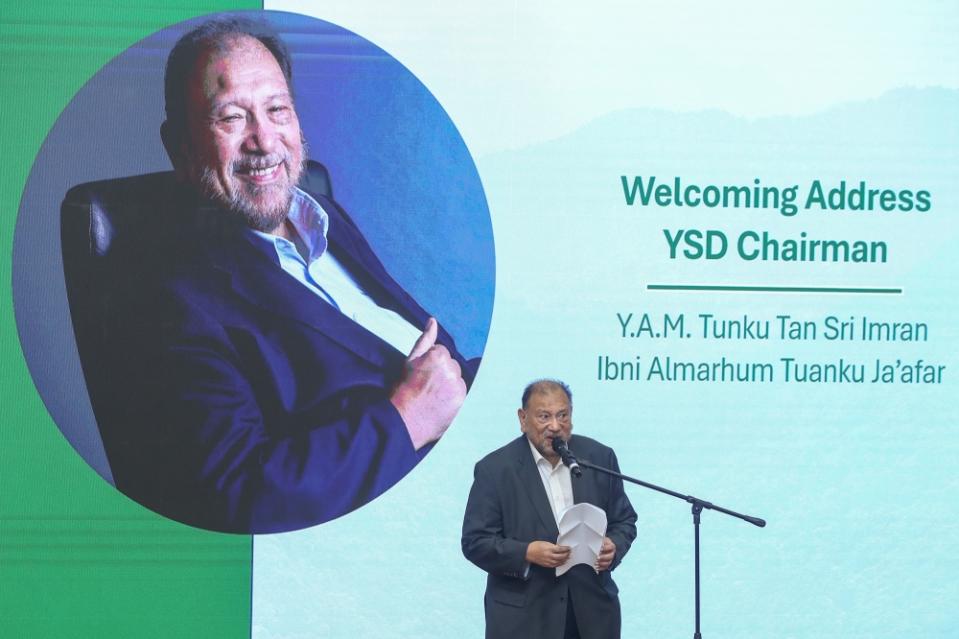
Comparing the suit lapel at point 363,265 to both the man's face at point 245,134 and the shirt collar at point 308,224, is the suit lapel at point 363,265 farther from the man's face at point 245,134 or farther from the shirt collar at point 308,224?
the man's face at point 245,134

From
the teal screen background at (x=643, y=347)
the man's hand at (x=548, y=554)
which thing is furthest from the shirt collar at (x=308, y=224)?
the man's hand at (x=548, y=554)

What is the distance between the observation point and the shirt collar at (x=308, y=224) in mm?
4266

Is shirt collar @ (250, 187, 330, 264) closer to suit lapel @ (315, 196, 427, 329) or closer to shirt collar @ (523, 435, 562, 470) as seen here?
suit lapel @ (315, 196, 427, 329)

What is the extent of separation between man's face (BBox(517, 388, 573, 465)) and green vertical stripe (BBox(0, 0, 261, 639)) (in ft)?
4.32

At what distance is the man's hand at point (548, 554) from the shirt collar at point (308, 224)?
1.40m

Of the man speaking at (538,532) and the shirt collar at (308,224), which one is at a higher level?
the shirt collar at (308,224)

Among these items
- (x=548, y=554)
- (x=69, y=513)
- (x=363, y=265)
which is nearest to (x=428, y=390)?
(x=363, y=265)

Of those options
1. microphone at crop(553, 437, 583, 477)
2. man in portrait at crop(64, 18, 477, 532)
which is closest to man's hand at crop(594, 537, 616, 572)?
microphone at crop(553, 437, 583, 477)

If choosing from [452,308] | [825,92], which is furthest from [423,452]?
[825,92]

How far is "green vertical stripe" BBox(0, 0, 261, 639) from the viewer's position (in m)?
4.20

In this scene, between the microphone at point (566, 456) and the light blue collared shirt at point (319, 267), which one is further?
the light blue collared shirt at point (319, 267)

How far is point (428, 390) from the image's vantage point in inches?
171

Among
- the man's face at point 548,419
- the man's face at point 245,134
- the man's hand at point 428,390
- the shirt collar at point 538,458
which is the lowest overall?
the shirt collar at point 538,458

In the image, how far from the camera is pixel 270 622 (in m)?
4.32
